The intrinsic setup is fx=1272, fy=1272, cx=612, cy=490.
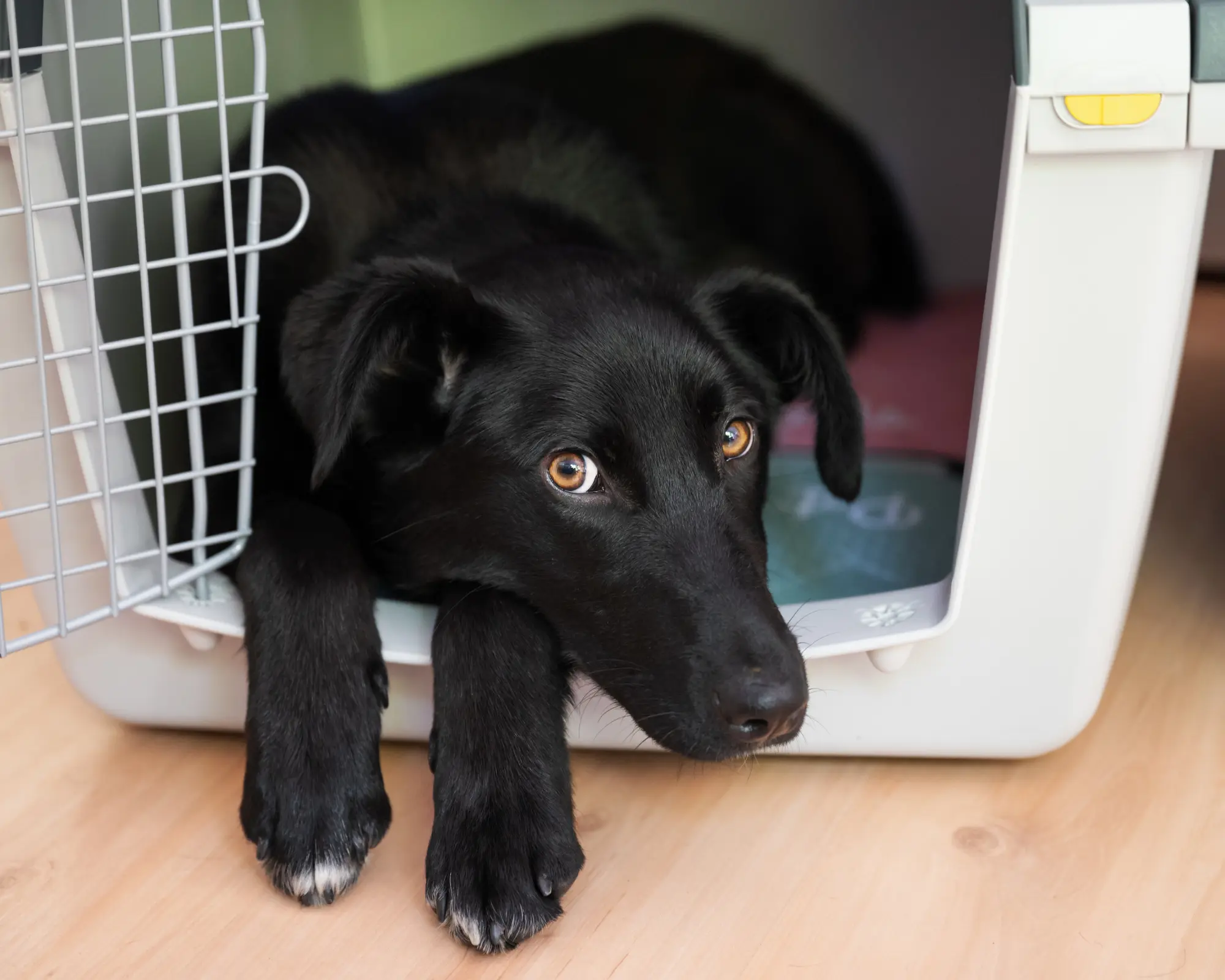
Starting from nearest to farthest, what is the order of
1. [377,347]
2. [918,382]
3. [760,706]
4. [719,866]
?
1. [760,706]
2. [377,347]
3. [719,866]
4. [918,382]

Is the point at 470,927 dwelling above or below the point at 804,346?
below

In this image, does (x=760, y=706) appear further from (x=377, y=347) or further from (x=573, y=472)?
(x=377, y=347)

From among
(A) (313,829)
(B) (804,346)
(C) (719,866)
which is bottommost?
(C) (719,866)

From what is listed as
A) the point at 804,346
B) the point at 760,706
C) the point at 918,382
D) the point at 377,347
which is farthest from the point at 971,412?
the point at 918,382

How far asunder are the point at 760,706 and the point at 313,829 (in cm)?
46

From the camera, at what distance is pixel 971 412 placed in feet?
4.64

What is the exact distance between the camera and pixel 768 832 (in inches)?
54.4

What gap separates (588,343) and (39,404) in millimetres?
570

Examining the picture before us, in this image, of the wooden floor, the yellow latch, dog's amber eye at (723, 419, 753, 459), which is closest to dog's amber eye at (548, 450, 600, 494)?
dog's amber eye at (723, 419, 753, 459)

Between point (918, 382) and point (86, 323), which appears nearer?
point (86, 323)

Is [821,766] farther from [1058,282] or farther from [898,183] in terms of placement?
[898,183]

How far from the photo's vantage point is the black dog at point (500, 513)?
3.87 feet

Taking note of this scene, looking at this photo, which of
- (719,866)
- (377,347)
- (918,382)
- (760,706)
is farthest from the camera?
(918,382)

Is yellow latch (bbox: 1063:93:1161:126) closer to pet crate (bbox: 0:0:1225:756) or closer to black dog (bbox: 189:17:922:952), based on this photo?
pet crate (bbox: 0:0:1225:756)
